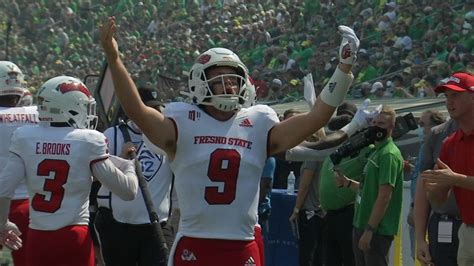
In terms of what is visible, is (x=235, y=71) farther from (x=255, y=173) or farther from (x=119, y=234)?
(x=119, y=234)

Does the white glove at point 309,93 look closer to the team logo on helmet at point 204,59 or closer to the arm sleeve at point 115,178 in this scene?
the team logo on helmet at point 204,59

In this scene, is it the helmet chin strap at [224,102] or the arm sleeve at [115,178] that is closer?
the helmet chin strap at [224,102]

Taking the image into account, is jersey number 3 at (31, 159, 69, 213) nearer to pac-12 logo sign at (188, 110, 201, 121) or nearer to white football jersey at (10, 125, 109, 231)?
white football jersey at (10, 125, 109, 231)

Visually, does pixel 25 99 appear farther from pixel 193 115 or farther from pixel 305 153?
pixel 193 115

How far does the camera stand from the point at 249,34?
22062mm

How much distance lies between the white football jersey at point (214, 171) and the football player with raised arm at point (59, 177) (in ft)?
3.37

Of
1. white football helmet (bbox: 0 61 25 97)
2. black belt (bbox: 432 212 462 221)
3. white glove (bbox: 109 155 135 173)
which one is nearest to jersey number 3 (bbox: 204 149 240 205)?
white glove (bbox: 109 155 135 173)

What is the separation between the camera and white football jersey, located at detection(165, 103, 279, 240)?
15.4 feet

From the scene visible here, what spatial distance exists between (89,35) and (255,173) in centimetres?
2196

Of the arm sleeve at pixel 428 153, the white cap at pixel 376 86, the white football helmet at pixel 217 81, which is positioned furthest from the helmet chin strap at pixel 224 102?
the white cap at pixel 376 86

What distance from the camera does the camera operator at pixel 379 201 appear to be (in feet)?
24.5

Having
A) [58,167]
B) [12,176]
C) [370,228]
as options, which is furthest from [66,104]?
[370,228]

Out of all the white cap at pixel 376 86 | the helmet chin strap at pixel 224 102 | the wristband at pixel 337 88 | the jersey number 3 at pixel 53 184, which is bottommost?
the jersey number 3 at pixel 53 184

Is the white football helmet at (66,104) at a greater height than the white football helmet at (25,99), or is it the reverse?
the white football helmet at (25,99)
